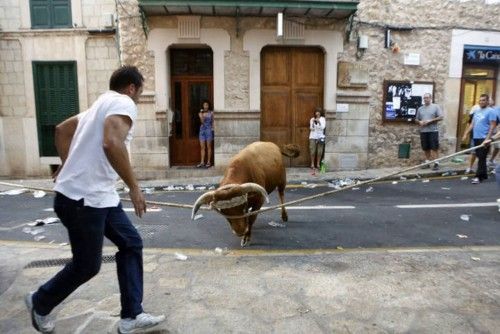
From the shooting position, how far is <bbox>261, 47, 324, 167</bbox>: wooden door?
1261cm

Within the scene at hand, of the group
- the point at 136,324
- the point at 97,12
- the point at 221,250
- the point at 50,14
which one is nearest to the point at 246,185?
the point at 221,250

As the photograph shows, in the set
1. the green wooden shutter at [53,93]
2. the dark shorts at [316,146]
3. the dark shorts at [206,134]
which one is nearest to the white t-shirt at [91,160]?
the dark shorts at [206,134]

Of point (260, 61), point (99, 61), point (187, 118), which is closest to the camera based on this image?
point (260, 61)

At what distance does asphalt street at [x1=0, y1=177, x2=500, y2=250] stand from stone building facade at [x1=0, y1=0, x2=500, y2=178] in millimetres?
3713

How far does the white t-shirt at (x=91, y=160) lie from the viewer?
2979mm

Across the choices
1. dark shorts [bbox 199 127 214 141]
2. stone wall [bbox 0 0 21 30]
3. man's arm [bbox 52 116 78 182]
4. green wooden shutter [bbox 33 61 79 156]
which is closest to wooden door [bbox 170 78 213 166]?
dark shorts [bbox 199 127 214 141]

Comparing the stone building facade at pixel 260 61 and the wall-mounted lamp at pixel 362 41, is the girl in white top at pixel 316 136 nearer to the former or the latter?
the stone building facade at pixel 260 61

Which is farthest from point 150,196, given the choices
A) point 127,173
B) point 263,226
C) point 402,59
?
point 402,59

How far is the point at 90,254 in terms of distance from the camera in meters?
3.07

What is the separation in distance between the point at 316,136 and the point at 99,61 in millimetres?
7185

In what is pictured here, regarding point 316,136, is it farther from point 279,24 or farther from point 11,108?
point 11,108

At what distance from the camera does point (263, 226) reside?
258 inches

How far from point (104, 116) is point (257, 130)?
9570 millimetres

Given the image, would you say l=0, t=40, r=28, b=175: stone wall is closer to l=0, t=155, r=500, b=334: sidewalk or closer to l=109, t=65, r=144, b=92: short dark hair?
l=0, t=155, r=500, b=334: sidewalk
